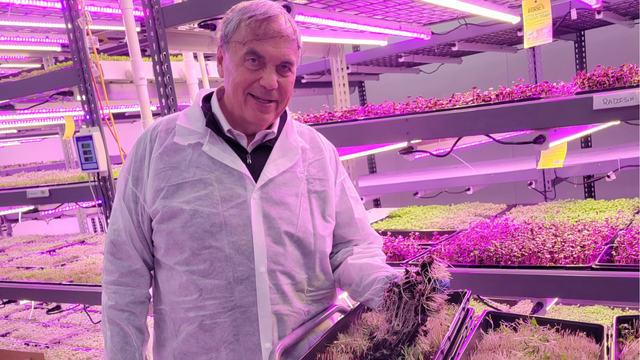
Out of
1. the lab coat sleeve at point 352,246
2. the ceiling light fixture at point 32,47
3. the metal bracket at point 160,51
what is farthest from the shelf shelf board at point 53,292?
the ceiling light fixture at point 32,47

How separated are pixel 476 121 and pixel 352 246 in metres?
0.89

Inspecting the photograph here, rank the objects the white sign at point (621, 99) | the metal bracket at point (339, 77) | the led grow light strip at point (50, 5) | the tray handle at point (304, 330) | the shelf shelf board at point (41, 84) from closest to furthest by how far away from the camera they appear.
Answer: the tray handle at point (304, 330)
the white sign at point (621, 99)
the shelf shelf board at point (41, 84)
the led grow light strip at point (50, 5)
the metal bracket at point (339, 77)

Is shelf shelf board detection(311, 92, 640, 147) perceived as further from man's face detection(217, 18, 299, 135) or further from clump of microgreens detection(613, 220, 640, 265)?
man's face detection(217, 18, 299, 135)

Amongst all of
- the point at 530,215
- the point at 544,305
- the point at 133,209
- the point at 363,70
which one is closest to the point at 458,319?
the point at 133,209

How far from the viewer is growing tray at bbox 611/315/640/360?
1.28 m

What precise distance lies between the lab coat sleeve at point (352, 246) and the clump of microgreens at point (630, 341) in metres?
0.66

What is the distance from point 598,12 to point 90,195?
3712 mm

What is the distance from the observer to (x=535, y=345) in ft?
4.36

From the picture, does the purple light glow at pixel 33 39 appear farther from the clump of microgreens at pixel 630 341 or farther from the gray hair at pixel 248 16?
the clump of microgreens at pixel 630 341

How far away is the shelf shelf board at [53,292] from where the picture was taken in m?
2.73

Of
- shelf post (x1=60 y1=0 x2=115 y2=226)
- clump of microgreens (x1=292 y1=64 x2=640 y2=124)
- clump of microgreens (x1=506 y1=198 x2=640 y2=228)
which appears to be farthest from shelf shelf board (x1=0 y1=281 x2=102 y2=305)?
clump of microgreens (x1=506 y1=198 x2=640 y2=228)

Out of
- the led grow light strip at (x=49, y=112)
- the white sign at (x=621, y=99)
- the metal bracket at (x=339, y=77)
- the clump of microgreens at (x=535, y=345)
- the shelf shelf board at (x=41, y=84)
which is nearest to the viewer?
the clump of microgreens at (x=535, y=345)

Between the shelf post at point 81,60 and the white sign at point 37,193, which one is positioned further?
the white sign at point 37,193

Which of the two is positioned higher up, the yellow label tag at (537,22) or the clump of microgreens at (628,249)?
the yellow label tag at (537,22)
